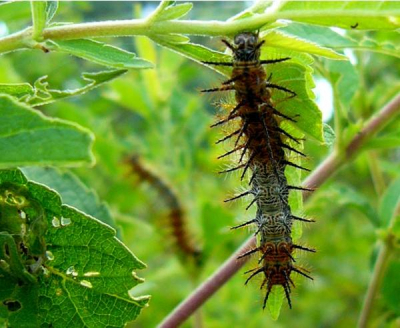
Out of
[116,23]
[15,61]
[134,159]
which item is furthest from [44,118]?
[15,61]

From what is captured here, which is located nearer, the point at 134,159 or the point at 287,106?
the point at 287,106

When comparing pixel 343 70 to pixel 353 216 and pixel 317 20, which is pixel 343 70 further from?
pixel 353 216

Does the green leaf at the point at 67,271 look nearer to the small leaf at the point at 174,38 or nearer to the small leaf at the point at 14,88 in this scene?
the small leaf at the point at 14,88

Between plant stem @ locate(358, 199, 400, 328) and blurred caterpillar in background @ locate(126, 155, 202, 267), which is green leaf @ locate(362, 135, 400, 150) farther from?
blurred caterpillar in background @ locate(126, 155, 202, 267)

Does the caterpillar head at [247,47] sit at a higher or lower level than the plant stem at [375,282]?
higher

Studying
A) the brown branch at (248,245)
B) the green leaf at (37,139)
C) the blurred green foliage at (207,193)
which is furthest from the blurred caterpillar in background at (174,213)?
the green leaf at (37,139)

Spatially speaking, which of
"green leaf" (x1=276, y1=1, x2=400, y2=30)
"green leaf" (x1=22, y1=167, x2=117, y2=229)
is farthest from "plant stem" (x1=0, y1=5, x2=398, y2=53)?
"green leaf" (x1=22, y1=167, x2=117, y2=229)

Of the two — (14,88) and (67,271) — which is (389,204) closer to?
(67,271)

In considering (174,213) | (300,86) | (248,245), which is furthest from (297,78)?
(174,213)
